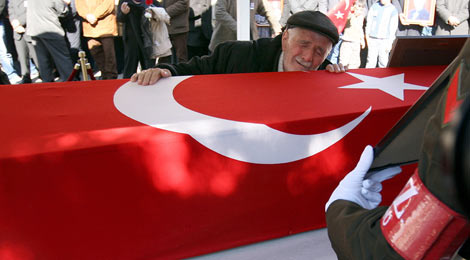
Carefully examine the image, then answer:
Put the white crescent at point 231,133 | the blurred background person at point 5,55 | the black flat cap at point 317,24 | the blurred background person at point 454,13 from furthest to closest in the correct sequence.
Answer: the blurred background person at point 454,13 < the blurred background person at point 5,55 < the black flat cap at point 317,24 < the white crescent at point 231,133

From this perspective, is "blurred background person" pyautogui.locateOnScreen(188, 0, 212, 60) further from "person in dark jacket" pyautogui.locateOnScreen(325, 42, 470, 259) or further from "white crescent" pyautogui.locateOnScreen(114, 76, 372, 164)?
"person in dark jacket" pyautogui.locateOnScreen(325, 42, 470, 259)

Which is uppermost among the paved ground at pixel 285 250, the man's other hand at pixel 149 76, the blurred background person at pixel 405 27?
the man's other hand at pixel 149 76

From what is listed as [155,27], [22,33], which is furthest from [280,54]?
[22,33]

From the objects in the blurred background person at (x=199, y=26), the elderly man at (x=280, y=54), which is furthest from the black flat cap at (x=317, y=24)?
the blurred background person at (x=199, y=26)

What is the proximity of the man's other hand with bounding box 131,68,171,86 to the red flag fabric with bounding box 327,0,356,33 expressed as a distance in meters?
3.25

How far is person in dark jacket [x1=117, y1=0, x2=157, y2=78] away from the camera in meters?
3.30

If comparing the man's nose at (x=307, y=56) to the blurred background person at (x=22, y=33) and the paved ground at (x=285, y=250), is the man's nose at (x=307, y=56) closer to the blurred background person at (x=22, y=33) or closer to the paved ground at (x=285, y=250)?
the paved ground at (x=285, y=250)

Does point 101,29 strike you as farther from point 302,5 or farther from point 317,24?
point 317,24

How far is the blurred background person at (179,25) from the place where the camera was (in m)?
3.53

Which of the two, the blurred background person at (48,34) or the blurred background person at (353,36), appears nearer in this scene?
the blurred background person at (48,34)

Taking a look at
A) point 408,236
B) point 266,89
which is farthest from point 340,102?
point 408,236

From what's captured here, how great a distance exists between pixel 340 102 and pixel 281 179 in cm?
36

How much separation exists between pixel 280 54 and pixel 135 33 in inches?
84.6

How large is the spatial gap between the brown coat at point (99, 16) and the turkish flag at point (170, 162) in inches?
101
